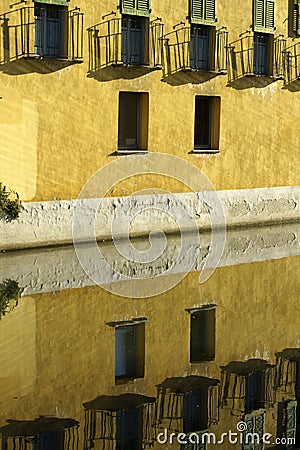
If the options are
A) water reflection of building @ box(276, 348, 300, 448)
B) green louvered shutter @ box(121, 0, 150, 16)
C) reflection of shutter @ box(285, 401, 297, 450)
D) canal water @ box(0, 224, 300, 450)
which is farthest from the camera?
green louvered shutter @ box(121, 0, 150, 16)

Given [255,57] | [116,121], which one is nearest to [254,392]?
[116,121]

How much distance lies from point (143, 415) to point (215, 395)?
3.83ft

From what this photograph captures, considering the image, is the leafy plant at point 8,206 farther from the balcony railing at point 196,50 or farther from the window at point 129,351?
the window at point 129,351

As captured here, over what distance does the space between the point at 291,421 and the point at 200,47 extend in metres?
14.4

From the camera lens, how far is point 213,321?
1417cm

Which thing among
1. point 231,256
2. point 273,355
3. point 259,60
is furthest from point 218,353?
point 259,60

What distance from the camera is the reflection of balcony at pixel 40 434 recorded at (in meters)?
8.99

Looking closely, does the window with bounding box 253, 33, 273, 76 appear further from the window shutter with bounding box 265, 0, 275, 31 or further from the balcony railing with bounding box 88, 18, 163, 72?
the balcony railing with bounding box 88, 18, 163, 72

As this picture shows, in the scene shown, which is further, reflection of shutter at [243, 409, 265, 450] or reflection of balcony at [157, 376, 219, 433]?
reflection of balcony at [157, 376, 219, 433]

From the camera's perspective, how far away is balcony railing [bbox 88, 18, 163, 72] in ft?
67.7

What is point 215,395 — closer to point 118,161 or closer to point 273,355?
point 273,355

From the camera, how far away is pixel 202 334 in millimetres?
13570

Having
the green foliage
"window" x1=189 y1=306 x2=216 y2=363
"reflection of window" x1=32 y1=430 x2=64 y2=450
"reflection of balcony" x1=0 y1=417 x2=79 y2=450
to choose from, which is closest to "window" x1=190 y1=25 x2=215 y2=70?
the green foliage

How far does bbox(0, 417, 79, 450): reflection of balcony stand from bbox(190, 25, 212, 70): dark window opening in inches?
576
